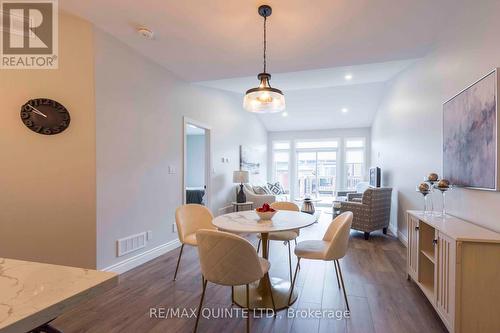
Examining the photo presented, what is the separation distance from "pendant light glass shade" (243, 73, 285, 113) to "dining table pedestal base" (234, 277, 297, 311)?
174 cm

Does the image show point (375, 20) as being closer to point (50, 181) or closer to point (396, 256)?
point (396, 256)

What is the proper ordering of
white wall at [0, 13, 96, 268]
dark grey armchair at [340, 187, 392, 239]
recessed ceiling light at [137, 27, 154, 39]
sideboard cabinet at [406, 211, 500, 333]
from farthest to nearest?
dark grey armchair at [340, 187, 392, 239] < recessed ceiling light at [137, 27, 154, 39] < white wall at [0, 13, 96, 268] < sideboard cabinet at [406, 211, 500, 333]

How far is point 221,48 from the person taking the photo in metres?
3.02

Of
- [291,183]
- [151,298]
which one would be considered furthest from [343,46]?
[291,183]

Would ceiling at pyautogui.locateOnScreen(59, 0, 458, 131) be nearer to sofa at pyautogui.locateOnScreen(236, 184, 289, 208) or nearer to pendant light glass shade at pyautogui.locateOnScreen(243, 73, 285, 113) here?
pendant light glass shade at pyautogui.locateOnScreen(243, 73, 285, 113)

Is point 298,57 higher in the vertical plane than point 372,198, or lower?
higher

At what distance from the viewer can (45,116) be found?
8.31 ft

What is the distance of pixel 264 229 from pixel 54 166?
2237 mm

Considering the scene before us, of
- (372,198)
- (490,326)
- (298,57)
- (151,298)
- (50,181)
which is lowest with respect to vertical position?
(151,298)

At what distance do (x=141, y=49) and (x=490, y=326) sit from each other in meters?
4.06


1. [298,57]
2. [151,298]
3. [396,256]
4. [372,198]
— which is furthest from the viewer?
[372,198]

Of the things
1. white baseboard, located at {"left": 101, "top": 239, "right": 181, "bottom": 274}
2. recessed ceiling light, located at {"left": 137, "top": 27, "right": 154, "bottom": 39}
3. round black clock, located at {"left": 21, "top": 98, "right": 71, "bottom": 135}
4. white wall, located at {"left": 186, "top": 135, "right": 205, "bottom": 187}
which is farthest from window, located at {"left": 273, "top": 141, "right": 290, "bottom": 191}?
round black clock, located at {"left": 21, "top": 98, "right": 71, "bottom": 135}

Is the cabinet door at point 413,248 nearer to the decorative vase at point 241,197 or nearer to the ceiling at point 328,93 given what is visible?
the ceiling at point 328,93

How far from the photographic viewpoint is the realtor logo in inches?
98.7
